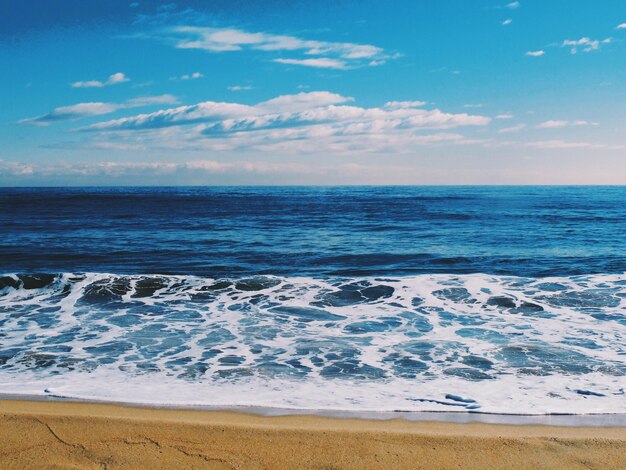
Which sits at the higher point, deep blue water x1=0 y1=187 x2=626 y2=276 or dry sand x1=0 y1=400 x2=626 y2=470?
deep blue water x1=0 y1=187 x2=626 y2=276

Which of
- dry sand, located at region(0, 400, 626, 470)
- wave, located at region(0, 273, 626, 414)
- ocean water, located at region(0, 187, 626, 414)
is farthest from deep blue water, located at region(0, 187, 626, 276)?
dry sand, located at region(0, 400, 626, 470)

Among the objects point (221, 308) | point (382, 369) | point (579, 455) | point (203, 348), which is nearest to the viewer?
point (579, 455)

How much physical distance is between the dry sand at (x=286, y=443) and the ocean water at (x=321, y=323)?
65cm

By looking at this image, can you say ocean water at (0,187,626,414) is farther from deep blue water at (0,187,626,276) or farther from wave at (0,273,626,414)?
deep blue water at (0,187,626,276)

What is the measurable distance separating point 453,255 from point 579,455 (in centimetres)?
1422

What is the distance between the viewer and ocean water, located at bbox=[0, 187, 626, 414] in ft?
21.0

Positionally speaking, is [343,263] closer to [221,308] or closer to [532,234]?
[221,308]

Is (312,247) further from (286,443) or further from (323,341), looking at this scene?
(286,443)

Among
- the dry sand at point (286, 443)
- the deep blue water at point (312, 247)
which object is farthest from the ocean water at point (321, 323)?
the dry sand at point (286, 443)

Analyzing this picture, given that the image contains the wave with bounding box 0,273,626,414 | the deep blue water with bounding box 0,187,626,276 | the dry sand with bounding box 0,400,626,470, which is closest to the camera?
the dry sand with bounding box 0,400,626,470

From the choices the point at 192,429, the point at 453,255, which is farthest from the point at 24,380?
the point at 453,255

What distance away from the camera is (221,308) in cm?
1151

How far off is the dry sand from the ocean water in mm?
653

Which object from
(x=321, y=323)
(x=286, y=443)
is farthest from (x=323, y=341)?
(x=286, y=443)
